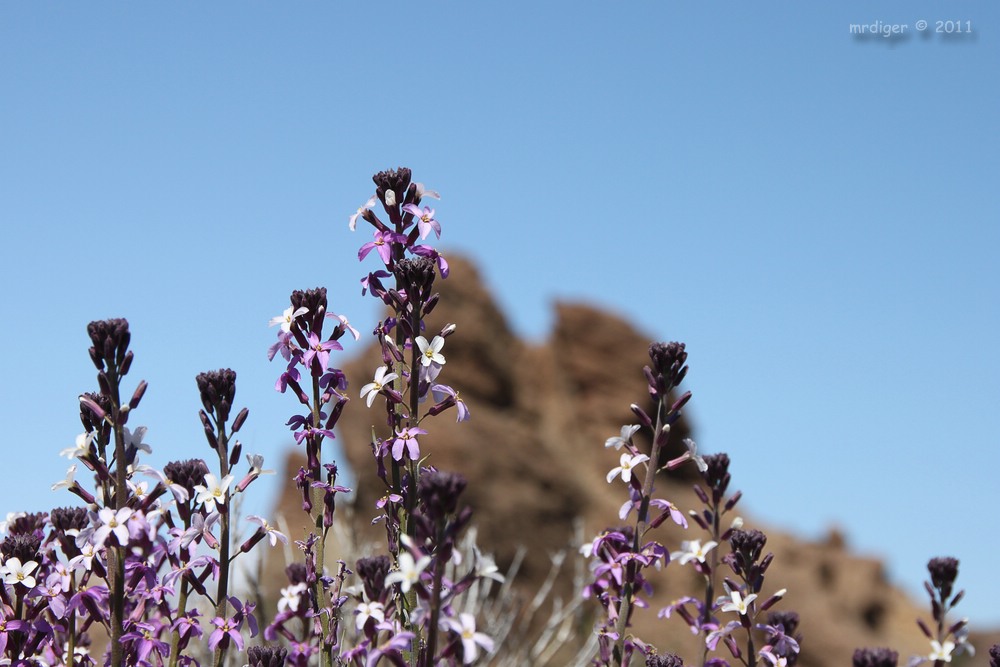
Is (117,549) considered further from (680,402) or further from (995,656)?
(995,656)

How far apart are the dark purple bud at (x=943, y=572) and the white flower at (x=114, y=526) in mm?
3893

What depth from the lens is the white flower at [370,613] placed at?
3.18 m

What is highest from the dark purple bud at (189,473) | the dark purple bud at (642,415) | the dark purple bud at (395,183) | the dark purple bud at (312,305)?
the dark purple bud at (395,183)

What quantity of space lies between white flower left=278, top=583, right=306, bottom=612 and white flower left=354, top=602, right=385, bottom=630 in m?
0.48

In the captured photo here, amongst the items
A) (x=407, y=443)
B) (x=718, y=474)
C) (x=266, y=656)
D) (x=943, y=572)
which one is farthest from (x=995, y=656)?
(x=266, y=656)

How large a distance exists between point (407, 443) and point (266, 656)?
2.94ft

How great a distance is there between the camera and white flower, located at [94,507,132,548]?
3.13 metres

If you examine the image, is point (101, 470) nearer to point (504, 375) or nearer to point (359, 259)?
point (359, 259)

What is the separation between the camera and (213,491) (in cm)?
351

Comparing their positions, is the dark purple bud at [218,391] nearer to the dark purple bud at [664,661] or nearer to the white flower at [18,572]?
the white flower at [18,572]

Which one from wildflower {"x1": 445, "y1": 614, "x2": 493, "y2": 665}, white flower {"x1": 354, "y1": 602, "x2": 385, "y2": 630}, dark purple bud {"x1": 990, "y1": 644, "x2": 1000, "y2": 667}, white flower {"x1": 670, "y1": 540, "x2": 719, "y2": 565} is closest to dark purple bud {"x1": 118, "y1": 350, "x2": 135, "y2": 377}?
white flower {"x1": 354, "y1": 602, "x2": 385, "y2": 630}

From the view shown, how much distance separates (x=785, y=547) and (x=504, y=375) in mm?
8552

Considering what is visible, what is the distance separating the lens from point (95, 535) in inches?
125

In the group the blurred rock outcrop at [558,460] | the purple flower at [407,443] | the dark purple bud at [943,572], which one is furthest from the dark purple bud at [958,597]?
the blurred rock outcrop at [558,460]
